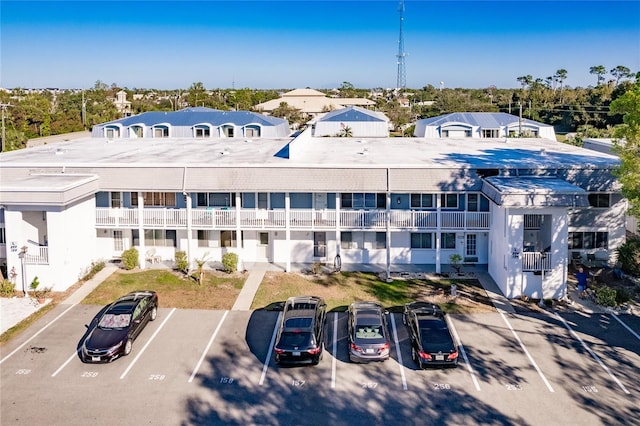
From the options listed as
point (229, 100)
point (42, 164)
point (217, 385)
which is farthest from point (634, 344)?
point (229, 100)

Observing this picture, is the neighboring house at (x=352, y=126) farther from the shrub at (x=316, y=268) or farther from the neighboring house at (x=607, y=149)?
the shrub at (x=316, y=268)

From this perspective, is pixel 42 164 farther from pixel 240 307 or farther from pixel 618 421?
pixel 618 421

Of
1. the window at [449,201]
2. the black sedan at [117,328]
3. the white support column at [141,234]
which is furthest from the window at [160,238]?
the window at [449,201]

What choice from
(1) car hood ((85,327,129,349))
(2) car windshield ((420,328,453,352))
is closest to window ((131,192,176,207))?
(1) car hood ((85,327,129,349))

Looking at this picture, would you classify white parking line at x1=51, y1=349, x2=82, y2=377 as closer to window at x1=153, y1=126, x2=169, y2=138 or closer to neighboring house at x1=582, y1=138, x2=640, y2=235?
neighboring house at x1=582, y1=138, x2=640, y2=235

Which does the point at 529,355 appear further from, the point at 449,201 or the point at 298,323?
the point at 449,201

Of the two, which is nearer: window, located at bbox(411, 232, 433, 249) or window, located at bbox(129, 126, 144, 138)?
window, located at bbox(411, 232, 433, 249)

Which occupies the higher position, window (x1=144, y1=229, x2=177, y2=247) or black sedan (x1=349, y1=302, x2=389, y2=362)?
window (x1=144, y1=229, x2=177, y2=247)
